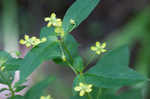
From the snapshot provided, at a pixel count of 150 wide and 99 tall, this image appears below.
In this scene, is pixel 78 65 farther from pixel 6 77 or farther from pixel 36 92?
pixel 6 77

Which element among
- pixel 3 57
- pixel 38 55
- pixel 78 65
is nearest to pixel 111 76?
pixel 78 65

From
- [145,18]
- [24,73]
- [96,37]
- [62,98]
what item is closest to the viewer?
[24,73]

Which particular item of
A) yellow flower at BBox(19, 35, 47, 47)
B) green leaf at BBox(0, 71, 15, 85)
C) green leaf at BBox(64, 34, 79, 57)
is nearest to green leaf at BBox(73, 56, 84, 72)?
green leaf at BBox(64, 34, 79, 57)

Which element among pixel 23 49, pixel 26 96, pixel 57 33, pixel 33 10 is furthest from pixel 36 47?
pixel 33 10

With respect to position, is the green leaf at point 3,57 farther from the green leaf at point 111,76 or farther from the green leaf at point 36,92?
the green leaf at point 111,76

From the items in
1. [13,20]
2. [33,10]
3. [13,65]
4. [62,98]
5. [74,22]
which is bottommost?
[13,65]

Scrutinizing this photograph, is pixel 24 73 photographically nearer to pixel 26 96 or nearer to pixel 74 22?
pixel 26 96

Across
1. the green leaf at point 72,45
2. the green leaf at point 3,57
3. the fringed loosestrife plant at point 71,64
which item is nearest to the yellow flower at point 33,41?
the fringed loosestrife plant at point 71,64
